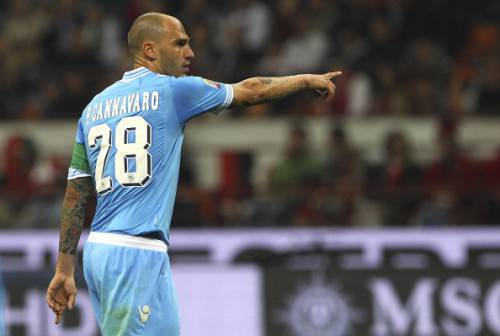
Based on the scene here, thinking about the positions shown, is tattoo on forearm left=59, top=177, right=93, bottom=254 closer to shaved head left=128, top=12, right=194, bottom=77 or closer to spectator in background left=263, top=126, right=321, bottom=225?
shaved head left=128, top=12, right=194, bottom=77

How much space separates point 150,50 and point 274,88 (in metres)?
0.61

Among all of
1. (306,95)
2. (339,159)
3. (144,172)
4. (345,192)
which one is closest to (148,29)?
(144,172)

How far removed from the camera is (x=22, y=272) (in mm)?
10094

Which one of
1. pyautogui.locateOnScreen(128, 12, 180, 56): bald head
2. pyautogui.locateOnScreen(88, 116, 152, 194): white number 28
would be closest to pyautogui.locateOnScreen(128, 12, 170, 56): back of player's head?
pyautogui.locateOnScreen(128, 12, 180, 56): bald head

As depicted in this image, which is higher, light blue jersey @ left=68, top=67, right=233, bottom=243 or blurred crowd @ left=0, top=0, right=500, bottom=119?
blurred crowd @ left=0, top=0, right=500, bottom=119

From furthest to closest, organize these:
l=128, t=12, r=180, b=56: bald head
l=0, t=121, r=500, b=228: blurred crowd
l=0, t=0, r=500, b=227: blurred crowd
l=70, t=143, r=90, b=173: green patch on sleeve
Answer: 1. l=0, t=0, r=500, b=227: blurred crowd
2. l=0, t=121, r=500, b=228: blurred crowd
3. l=70, t=143, r=90, b=173: green patch on sleeve
4. l=128, t=12, r=180, b=56: bald head

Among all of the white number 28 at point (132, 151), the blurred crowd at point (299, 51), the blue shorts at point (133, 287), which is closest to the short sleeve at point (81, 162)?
the white number 28 at point (132, 151)

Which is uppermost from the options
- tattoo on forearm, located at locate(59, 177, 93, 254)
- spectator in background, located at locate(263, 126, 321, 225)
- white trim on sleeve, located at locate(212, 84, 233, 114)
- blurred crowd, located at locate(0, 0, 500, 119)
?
blurred crowd, located at locate(0, 0, 500, 119)

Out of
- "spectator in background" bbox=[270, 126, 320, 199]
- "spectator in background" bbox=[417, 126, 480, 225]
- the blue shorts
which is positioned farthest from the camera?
"spectator in background" bbox=[270, 126, 320, 199]

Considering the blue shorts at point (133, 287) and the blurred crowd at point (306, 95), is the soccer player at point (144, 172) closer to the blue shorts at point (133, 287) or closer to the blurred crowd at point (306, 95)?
the blue shorts at point (133, 287)

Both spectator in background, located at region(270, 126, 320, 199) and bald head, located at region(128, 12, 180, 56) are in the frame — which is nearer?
bald head, located at region(128, 12, 180, 56)

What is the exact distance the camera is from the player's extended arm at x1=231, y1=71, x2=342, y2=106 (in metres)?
5.65

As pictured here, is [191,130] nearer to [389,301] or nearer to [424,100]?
[424,100]

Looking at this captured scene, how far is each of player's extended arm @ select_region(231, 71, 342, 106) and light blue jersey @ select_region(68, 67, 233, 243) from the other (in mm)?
59
